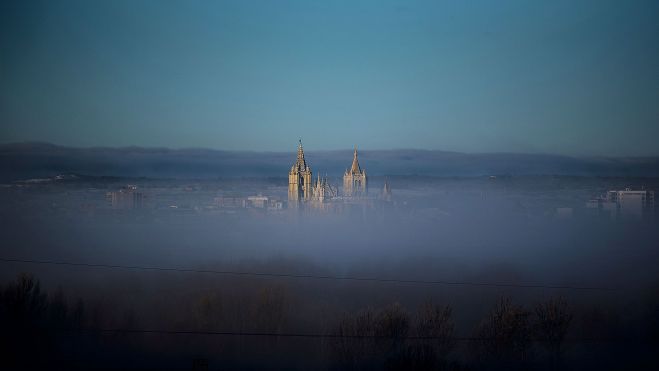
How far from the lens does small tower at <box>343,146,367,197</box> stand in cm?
2692

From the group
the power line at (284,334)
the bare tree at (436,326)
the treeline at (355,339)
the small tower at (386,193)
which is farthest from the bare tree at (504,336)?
the small tower at (386,193)

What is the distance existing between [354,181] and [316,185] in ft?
5.32

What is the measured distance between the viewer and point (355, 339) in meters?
21.8

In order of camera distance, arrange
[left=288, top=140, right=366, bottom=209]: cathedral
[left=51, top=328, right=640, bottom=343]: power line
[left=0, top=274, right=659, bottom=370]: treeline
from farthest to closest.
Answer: [left=288, top=140, right=366, bottom=209]: cathedral
[left=51, top=328, right=640, bottom=343]: power line
[left=0, top=274, right=659, bottom=370]: treeline

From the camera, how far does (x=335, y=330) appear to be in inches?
893

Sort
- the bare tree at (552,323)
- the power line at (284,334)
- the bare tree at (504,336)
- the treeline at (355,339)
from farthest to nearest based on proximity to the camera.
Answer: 1. the power line at (284,334)
2. the bare tree at (552,323)
3. the bare tree at (504,336)
4. the treeline at (355,339)

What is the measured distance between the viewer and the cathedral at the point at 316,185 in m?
26.7

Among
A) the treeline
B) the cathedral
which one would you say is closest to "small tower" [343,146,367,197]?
the cathedral

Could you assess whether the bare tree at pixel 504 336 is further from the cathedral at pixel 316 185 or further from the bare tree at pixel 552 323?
the cathedral at pixel 316 185

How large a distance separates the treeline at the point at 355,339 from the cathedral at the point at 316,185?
5504mm

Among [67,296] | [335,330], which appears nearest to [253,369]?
[335,330]

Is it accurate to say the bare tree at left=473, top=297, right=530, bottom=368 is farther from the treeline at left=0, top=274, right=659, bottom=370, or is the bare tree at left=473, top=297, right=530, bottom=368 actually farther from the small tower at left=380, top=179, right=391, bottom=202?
the small tower at left=380, top=179, right=391, bottom=202

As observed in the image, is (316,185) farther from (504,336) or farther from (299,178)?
(504,336)

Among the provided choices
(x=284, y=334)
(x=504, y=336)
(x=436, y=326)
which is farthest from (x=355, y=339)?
(x=504, y=336)
